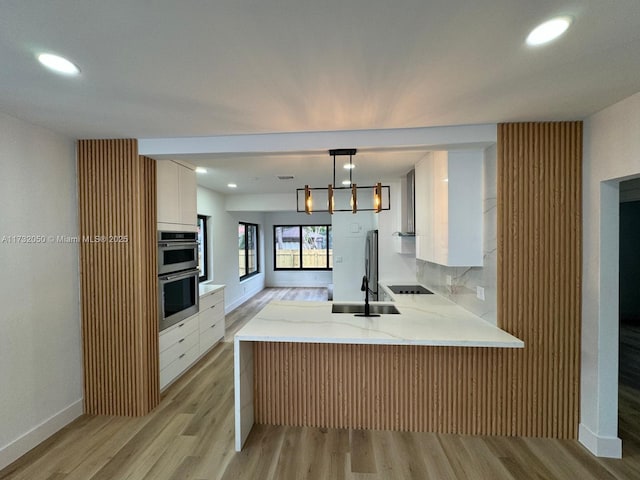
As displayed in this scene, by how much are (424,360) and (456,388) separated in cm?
33

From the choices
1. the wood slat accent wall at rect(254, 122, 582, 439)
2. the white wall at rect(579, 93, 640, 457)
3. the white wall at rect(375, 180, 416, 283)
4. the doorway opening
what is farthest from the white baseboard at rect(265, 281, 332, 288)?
the white wall at rect(579, 93, 640, 457)

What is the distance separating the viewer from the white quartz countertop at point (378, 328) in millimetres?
2008

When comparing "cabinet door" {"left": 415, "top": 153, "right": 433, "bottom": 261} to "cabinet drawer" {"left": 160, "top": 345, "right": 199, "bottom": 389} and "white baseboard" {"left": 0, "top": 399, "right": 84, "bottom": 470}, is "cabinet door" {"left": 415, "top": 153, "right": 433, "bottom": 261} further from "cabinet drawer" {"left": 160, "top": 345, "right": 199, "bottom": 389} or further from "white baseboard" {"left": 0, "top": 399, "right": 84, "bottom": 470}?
"white baseboard" {"left": 0, "top": 399, "right": 84, "bottom": 470}

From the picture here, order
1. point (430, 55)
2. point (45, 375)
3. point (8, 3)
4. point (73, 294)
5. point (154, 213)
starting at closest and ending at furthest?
point (8, 3), point (430, 55), point (45, 375), point (73, 294), point (154, 213)

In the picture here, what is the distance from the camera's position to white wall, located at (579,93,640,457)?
207cm

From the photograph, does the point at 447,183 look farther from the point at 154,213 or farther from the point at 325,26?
the point at 154,213

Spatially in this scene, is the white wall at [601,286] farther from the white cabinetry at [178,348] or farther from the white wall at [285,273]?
the white wall at [285,273]

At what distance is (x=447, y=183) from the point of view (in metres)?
2.58

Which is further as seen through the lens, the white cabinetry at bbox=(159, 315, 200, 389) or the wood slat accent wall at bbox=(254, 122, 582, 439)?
the white cabinetry at bbox=(159, 315, 200, 389)

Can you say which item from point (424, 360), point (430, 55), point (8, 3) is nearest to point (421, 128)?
point (430, 55)

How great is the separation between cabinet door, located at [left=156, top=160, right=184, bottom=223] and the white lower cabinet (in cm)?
116

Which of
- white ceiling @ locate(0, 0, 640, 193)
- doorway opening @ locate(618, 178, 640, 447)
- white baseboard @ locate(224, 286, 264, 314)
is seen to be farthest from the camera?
white baseboard @ locate(224, 286, 264, 314)

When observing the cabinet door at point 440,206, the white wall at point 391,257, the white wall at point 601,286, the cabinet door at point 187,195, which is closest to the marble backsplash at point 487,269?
the cabinet door at point 440,206

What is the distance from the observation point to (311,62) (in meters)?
1.47
